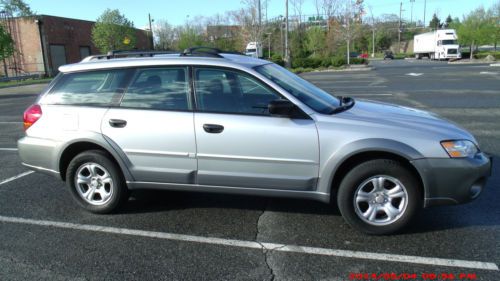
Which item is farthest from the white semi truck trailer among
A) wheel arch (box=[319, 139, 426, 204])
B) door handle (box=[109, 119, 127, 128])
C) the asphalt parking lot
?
door handle (box=[109, 119, 127, 128])

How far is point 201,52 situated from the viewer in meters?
4.54

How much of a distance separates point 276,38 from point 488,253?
55762 millimetres

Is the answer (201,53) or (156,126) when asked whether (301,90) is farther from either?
(156,126)

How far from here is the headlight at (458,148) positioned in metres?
3.55

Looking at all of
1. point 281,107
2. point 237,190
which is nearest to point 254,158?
point 237,190

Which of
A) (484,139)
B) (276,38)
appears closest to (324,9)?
(276,38)

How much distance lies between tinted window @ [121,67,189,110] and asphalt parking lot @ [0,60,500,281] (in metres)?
1.23

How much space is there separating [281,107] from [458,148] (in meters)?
1.59

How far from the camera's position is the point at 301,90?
14.0 ft

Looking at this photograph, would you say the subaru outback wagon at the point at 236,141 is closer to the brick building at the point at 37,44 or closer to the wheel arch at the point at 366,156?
the wheel arch at the point at 366,156

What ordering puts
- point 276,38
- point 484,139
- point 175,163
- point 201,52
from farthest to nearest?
point 276,38 < point 484,139 < point 201,52 < point 175,163

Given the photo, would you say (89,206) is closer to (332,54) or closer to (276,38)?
(332,54)

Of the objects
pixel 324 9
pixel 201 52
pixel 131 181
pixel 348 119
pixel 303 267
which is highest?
pixel 324 9

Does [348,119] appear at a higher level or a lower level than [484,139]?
higher
